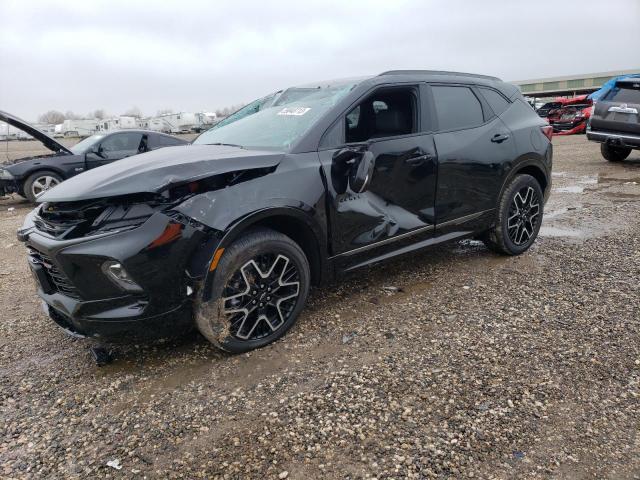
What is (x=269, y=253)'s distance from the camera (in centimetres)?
294

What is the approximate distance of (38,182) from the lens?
28.4 feet

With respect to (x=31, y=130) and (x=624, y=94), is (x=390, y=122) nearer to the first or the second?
(x=31, y=130)

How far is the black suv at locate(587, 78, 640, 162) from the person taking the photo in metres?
9.88

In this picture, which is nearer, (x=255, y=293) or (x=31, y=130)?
(x=255, y=293)

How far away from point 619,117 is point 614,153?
1655 millimetres

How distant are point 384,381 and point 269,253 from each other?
102 centimetres

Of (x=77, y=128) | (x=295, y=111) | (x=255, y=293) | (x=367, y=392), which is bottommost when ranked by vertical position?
(x=367, y=392)

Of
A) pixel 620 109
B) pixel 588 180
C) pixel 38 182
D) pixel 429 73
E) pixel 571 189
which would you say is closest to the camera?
pixel 429 73

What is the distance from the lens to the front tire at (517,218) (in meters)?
4.44

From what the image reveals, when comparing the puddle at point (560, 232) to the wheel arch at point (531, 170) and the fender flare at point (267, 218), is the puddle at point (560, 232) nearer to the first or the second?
the wheel arch at point (531, 170)

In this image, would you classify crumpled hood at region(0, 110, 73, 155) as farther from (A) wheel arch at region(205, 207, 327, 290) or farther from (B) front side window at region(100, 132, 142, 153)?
(A) wheel arch at region(205, 207, 327, 290)

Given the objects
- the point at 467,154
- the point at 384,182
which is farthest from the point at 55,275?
the point at 467,154

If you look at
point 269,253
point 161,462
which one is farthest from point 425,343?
point 161,462

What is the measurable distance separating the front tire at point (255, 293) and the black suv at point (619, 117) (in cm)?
976
